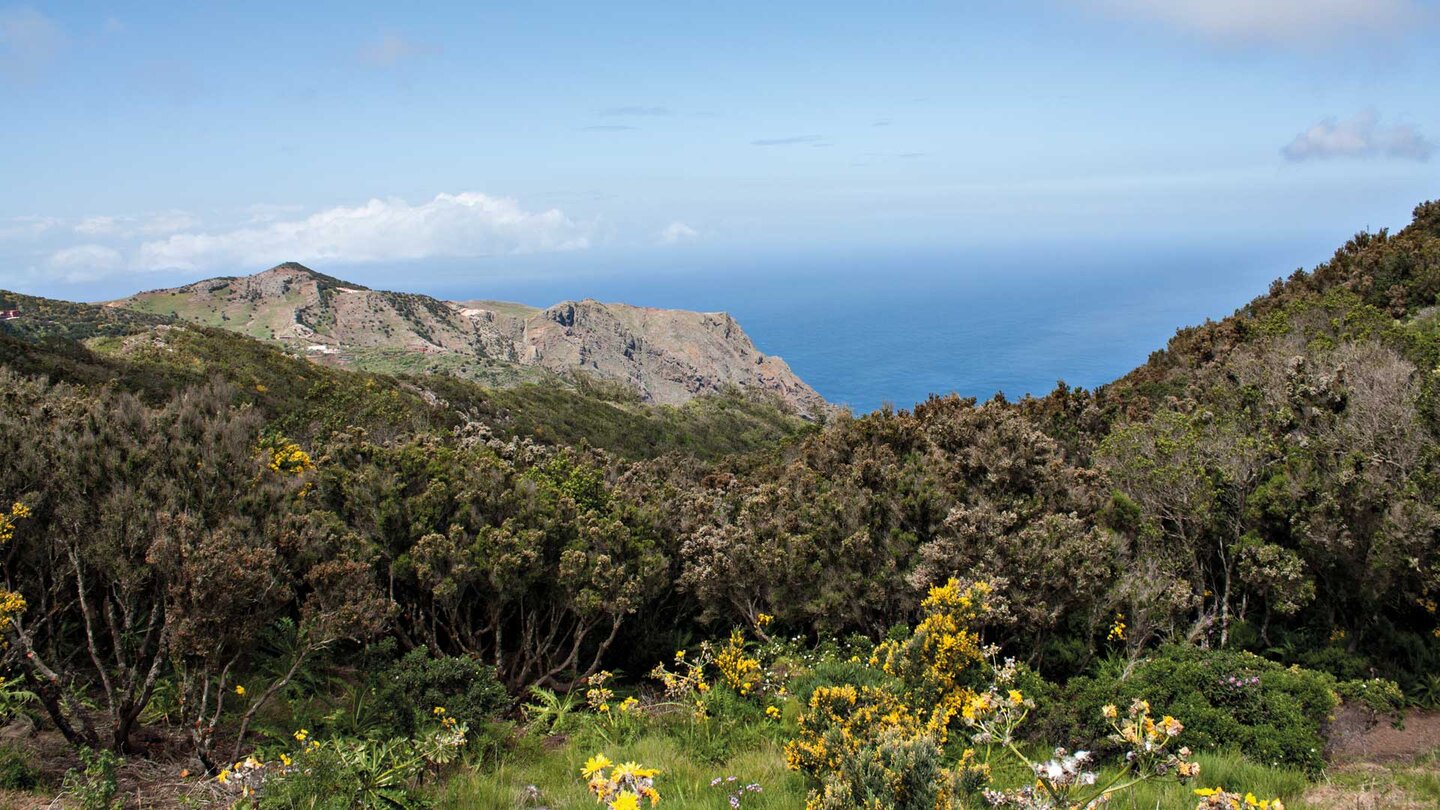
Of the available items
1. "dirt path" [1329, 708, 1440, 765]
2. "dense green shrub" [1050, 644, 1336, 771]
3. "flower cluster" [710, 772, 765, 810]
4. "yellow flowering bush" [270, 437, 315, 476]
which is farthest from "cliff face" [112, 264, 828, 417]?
"dirt path" [1329, 708, 1440, 765]

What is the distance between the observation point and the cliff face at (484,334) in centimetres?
9554

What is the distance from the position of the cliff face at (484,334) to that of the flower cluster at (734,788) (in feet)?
249

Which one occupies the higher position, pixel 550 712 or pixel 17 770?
pixel 17 770

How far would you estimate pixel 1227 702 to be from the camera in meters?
7.66

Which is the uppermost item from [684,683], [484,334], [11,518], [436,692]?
[484,334]

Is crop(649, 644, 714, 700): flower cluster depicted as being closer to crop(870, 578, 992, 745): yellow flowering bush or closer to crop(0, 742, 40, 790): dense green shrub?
crop(870, 578, 992, 745): yellow flowering bush

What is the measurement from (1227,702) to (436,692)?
A: 7.71 m

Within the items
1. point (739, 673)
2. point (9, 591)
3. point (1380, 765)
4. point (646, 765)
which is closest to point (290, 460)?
point (9, 591)

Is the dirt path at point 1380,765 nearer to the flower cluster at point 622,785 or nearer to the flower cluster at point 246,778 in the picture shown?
the flower cluster at point 622,785

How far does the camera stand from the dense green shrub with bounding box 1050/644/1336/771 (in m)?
7.07

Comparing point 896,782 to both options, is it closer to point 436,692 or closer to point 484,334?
point 436,692

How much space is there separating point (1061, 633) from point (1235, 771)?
3603 mm

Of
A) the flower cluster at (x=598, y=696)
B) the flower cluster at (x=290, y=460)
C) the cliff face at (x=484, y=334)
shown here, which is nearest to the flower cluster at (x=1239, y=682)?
the flower cluster at (x=598, y=696)

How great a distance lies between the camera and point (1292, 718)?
7230 mm
